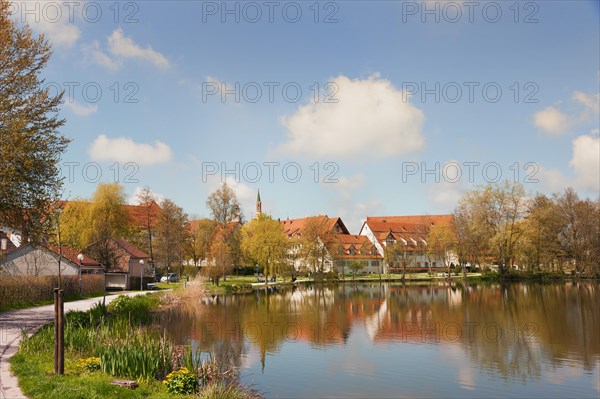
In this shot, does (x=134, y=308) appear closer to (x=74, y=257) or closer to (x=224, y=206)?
(x=74, y=257)

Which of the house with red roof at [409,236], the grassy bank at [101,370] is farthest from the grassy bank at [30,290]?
the house with red roof at [409,236]

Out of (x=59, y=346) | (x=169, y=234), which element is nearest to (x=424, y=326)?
(x=59, y=346)

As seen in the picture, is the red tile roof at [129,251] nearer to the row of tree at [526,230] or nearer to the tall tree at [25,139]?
the tall tree at [25,139]

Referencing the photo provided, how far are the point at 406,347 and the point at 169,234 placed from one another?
46947 mm

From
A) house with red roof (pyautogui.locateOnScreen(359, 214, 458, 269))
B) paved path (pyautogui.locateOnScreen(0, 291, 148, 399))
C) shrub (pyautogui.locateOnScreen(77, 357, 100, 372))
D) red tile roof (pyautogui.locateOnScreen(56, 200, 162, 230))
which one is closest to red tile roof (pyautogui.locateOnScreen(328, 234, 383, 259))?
house with red roof (pyautogui.locateOnScreen(359, 214, 458, 269))

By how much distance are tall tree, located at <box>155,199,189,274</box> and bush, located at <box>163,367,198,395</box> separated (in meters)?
51.5

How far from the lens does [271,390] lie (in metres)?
14.8

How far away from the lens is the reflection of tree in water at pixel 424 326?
1930cm

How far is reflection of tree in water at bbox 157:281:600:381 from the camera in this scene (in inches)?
760

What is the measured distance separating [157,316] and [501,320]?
21.7 m

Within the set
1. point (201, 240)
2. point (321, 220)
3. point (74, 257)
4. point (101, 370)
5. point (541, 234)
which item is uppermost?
point (321, 220)

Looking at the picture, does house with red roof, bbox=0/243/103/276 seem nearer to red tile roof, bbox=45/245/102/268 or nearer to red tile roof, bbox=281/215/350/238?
red tile roof, bbox=45/245/102/268

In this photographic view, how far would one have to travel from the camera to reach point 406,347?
69.7 ft

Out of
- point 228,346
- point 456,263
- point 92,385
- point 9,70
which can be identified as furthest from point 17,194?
point 456,263
